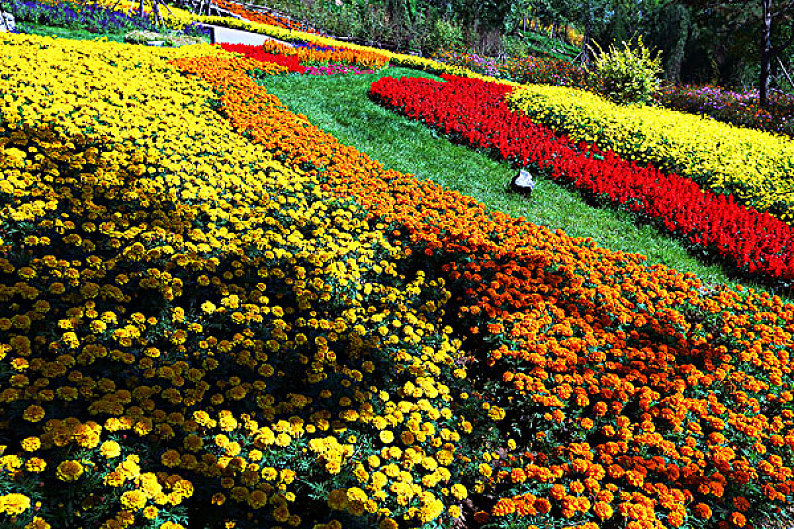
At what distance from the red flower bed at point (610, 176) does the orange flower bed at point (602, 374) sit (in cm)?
142

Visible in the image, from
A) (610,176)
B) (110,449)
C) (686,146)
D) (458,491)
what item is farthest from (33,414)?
(686,146)

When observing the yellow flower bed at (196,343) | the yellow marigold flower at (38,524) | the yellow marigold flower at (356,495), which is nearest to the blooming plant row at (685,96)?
the yellow flower bed at (196,343)

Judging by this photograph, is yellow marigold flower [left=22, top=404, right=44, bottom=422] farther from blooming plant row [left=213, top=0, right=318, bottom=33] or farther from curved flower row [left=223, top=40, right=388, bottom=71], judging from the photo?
blooming plant row [left=213, top=0, right=318, bottom=33]

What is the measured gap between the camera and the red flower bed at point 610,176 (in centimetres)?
615

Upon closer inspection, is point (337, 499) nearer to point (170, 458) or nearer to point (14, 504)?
point (170, 458)

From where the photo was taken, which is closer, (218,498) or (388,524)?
(218,498)

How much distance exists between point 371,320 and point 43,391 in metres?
2.13

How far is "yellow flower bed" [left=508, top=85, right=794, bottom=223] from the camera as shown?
26.4ft

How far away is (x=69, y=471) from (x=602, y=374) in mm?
3409

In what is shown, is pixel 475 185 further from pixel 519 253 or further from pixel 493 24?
pixel 493 24

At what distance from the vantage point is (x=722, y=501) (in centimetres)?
292

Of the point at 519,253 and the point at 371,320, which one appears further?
the point at 519,253

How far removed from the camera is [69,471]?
1989 mm

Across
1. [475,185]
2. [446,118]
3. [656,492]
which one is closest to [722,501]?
[656,492]
